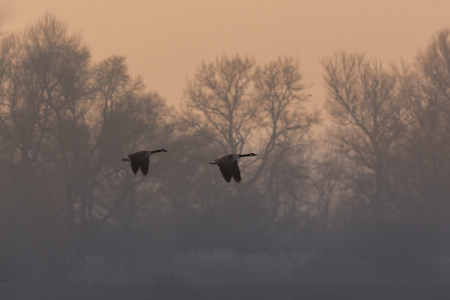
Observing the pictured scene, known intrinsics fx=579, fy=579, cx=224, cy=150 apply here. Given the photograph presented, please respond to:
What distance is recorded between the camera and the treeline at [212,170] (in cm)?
4228

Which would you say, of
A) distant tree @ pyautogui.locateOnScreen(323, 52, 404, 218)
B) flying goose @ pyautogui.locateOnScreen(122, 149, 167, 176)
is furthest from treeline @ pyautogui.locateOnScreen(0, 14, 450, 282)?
flying goose @ pyautogui.locateOnScreen(122, 149, 167, 176)

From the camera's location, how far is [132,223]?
46719mm

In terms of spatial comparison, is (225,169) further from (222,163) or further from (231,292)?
(231,292)

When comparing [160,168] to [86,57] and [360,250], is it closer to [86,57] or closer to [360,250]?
[86,57]

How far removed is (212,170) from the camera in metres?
47.5

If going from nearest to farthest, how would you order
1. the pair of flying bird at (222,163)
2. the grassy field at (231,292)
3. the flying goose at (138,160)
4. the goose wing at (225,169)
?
the goose wing at (225,169) < the pair of flying bird at (222,163) < the flying goose at (138,160) < the grassy field at (231,292)

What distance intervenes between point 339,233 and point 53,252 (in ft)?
82.2

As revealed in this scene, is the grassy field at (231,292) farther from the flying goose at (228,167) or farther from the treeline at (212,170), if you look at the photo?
the flying goose at (228,167)

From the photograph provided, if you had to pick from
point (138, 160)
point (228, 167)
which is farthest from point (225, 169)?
point (138, 160)

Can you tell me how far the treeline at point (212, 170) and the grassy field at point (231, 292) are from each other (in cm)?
218

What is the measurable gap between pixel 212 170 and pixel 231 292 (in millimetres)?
11583

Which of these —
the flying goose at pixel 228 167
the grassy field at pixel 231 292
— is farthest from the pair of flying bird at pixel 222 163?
the grassy field at pixel 231 292

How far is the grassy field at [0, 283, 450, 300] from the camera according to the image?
3750cm

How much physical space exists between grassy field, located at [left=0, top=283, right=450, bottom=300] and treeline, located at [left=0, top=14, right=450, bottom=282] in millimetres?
2175
